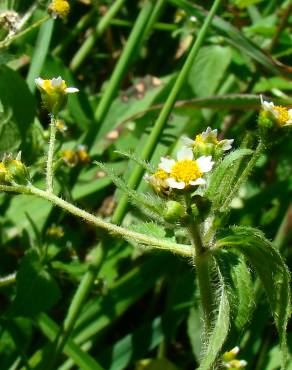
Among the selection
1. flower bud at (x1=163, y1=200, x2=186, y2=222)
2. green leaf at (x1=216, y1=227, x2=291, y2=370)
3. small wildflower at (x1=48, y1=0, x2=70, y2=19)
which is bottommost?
green leaf at (x1=216, y1=227, x2=291, y2=370)

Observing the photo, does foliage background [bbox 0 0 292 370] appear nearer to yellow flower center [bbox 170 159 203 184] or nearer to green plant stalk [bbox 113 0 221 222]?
green plant stalk [bbox 113 0 221 222]

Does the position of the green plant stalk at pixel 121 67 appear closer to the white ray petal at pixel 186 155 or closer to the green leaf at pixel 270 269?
the white ray petal at pixel 186 155

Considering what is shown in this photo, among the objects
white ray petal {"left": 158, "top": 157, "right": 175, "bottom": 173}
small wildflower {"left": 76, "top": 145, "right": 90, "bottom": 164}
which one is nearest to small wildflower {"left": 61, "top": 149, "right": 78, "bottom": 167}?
small wildflower {"left": 76, "top": 145, "right": 90, "bottom": 164}

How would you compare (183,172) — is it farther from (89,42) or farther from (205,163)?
(89,42)

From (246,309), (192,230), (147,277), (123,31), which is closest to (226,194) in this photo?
(192,230)

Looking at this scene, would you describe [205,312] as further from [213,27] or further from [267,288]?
[213,27]

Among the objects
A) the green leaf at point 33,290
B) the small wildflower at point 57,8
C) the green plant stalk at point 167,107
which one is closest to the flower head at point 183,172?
the green plant stalk at point 167,107
